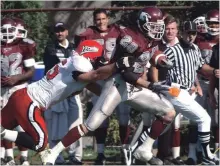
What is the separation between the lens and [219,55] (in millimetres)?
9672

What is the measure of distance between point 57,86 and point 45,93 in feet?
0.45

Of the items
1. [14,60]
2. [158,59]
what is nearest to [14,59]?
[14,60]

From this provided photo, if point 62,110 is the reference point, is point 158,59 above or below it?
above

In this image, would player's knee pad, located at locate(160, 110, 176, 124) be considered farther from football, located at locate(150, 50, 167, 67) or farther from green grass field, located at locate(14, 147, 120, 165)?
green grass field, located at locate(14, 147, 120, 165)

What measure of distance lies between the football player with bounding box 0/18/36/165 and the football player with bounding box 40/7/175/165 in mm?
1279

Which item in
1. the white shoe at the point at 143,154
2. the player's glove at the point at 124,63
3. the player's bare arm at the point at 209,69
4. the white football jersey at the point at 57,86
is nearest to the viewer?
the player's glove at the point at 124,63

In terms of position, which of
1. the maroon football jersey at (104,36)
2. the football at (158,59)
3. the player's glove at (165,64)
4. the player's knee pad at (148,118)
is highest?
the maroon football jersey at (104,36)

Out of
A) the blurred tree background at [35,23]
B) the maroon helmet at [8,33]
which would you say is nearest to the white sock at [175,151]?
the maroon helmet at [8,33]

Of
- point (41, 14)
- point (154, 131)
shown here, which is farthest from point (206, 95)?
point (41, 14)

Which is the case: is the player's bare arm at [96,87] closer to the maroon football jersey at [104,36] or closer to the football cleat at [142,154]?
the maroon football jersey at [104,36]

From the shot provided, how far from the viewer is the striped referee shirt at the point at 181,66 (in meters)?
9.34

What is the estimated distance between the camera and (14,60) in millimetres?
9773

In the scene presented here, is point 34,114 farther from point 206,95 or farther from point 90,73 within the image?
point 206,95

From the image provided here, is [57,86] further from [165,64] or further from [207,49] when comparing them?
[207,49]
